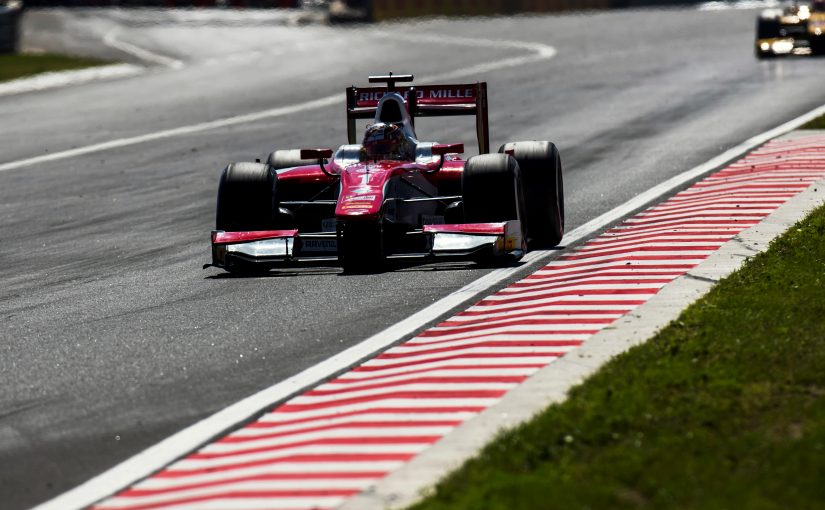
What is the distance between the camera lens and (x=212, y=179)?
70.0 ft

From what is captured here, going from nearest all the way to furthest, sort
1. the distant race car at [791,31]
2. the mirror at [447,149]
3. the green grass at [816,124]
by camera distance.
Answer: the mirror at [447,149], the green grass at [816,124], the distant race car at [791,31]

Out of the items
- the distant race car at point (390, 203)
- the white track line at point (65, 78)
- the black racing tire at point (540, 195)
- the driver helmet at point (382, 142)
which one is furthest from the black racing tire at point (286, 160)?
the white track line at point (65, 78)

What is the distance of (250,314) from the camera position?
1142cm

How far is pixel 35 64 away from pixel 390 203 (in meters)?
29.3

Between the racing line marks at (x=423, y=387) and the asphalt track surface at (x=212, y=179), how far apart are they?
0.53 m

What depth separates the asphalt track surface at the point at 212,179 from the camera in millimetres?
9227

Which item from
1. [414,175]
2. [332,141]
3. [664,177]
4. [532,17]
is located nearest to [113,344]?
[414,175]

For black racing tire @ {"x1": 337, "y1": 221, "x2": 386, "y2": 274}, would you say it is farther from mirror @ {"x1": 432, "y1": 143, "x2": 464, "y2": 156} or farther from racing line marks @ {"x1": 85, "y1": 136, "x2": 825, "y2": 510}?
mirror @ {"x1": 432, "y1": 143, "x2": 464, "y2": 156}

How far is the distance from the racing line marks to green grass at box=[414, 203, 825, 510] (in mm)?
564

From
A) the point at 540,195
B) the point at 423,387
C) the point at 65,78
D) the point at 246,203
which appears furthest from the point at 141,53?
the point at 423,387

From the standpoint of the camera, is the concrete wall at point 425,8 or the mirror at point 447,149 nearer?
the mirror at point 447,149

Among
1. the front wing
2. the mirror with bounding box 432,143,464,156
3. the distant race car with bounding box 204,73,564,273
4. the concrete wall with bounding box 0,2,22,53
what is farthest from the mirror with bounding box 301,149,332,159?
the concrete wall with bounding box 0,2,22,53

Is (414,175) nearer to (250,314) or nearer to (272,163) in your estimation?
(272,163)

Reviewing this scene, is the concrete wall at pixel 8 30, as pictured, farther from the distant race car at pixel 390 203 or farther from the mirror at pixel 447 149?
the mirror at pixel 447 149
